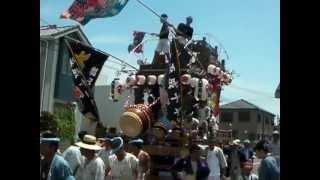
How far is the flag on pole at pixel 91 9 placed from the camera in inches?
392

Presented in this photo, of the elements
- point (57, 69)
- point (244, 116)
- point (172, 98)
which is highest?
point (57, 69)

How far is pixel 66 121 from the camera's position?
89.4 ft

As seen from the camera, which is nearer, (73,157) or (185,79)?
(73,157)

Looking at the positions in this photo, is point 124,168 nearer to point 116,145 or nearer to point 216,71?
point 116,145

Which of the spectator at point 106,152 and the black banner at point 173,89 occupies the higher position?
the black banner at point 173,89

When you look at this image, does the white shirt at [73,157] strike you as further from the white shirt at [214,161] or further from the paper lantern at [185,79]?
the paper lantern at [185,79]

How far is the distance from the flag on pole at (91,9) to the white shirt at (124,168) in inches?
124

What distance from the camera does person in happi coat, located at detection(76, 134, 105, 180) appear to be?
23.5 feet

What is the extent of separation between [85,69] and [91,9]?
4.01 ft

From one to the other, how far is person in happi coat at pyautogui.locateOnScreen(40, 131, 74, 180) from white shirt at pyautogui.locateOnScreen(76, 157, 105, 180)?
4.07ft

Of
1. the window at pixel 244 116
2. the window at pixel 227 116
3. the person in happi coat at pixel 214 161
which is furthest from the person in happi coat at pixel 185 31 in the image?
the window at pixel 244 116

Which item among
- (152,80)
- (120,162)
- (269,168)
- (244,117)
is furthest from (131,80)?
(244,117)

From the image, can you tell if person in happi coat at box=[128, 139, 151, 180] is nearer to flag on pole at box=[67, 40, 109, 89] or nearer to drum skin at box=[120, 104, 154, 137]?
drum skin at box=[120, 104, 154, 137]
